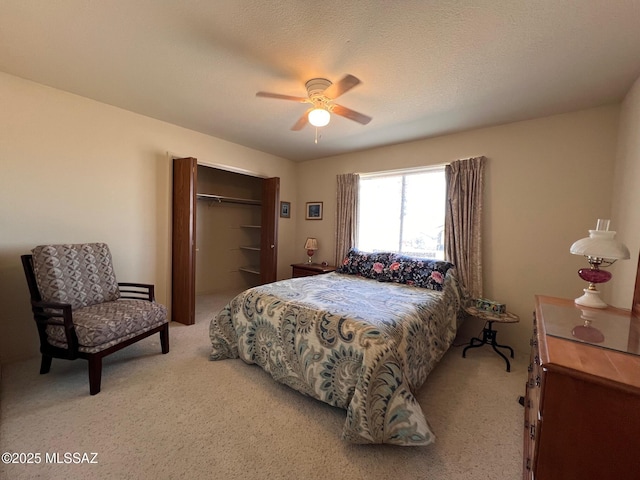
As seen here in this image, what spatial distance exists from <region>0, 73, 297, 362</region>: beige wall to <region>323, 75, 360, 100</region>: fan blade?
7.56 ft

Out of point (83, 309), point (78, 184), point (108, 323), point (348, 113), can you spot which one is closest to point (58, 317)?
point (83, 309)

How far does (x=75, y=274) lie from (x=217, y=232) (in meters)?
2.57

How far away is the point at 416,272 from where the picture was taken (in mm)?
3035

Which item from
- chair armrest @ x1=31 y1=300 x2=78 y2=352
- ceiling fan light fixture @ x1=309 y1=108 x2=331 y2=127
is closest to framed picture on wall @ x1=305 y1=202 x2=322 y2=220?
ceiling fan light fixture @ x1=309 y1=108 x2=331 y2=127

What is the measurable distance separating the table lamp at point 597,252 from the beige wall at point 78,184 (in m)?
3.98

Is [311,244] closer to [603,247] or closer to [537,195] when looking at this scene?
[537,195]

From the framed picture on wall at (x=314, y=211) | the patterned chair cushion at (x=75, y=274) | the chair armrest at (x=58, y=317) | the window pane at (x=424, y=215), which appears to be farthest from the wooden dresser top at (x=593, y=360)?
the framed picture on wall at (x=314, y=211)

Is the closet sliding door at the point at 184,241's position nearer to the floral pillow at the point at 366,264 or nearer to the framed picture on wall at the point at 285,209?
the framed picture on wall at the point at 285,209

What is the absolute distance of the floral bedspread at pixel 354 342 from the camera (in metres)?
1.51

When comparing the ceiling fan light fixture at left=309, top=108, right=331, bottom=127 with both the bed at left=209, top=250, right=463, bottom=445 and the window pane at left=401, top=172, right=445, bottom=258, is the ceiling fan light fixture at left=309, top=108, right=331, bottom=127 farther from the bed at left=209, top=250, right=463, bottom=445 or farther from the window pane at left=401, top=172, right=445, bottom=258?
the window pane at left=401, top=172, right=445, bottom=258

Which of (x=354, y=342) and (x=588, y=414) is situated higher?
(x=588, y=414)

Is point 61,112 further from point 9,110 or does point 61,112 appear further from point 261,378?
point 261,378

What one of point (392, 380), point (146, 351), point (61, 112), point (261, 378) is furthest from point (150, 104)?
point (392, 380)

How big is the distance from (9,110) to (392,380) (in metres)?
3.73
